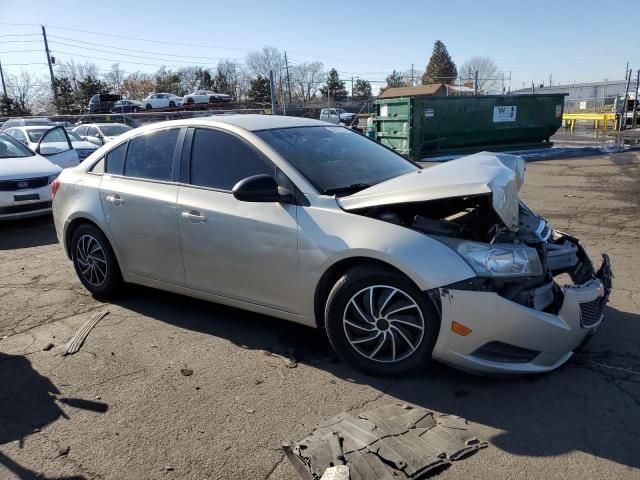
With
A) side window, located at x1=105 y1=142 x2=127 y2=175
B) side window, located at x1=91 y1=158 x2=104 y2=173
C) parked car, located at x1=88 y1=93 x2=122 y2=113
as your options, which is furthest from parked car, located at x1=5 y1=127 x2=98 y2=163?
parked car, located at x1=88 y1=93 x2=122 y2=113

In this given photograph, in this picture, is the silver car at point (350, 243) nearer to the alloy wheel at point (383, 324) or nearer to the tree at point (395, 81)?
the alloy wheel at point (383, 324)

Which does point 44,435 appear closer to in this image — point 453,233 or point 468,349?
point 468,349

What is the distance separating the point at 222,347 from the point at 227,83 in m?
67.0

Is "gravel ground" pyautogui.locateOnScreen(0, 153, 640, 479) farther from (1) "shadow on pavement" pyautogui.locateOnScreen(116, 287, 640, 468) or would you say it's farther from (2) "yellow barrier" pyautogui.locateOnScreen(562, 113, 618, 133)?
(2) "yellow barrier" pyautogui.locateOnScreen(562, 113, 618, 133)

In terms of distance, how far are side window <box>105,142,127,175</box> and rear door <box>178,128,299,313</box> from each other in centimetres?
88

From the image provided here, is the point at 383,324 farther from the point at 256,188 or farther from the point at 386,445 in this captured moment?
the point at 256,188

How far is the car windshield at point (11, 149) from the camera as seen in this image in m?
9.50

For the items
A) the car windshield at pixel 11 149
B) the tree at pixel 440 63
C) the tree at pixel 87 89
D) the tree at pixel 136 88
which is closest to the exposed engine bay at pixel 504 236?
the car windshield at pixel 11 149

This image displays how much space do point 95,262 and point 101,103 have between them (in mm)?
37602

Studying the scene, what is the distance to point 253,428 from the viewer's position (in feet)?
9.65

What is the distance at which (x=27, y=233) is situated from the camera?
8.40 meters

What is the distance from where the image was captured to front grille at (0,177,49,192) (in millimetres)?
8355

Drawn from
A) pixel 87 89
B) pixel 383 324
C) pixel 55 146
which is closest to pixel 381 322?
pixel 383 324

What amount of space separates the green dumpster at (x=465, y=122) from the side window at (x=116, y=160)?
1161cm
